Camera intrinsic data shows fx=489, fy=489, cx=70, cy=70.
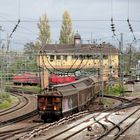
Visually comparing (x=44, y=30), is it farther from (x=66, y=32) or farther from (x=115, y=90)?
(x=115, y=90)

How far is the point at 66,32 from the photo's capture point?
420ft

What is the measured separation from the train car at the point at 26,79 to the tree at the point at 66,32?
4237cm

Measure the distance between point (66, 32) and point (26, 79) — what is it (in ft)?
151

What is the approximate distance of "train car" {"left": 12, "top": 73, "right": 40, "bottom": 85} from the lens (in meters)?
82.4

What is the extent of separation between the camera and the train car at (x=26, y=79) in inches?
3243

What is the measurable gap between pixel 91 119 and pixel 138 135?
29.8ft

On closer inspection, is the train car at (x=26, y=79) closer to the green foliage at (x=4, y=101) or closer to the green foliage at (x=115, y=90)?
the green foliage at (x=115, y=90)

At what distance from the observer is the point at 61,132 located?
26641 millimetres

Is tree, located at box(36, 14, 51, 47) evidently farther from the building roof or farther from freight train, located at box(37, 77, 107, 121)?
freight train, located at box(37, 77, 107, 121)

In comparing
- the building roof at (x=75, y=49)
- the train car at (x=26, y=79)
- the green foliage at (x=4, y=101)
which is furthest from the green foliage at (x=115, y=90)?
the green foliage at (x=4, y=101)

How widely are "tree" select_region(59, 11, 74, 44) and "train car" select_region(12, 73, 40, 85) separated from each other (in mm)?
42374

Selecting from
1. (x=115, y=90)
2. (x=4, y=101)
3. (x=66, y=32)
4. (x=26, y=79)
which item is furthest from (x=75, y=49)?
(x=4, y=101)

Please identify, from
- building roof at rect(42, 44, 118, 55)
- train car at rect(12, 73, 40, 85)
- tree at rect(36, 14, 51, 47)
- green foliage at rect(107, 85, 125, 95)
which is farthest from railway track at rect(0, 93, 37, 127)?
tree at rect(36, 14, 51, 47)

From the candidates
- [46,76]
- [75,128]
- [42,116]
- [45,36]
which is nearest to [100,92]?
[46,76]
